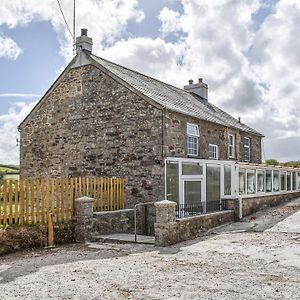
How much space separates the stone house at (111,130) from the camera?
17.3m

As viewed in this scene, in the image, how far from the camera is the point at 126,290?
288 inches

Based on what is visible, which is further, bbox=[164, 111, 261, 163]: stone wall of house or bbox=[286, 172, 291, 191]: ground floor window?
bbox=[286, 172, 291, 191]: ground floor window

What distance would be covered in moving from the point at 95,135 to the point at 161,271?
1152 cm

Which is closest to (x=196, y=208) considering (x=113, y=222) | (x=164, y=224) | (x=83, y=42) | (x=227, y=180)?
(x=227, y=180)

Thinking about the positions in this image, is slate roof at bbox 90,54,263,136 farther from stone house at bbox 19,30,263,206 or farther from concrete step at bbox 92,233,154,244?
concrete step at bbox 92,233,154,244

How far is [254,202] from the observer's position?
2038 cm

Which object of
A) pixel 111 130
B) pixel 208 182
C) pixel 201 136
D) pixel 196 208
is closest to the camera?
pixel 196 208

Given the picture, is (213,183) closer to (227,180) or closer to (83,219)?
(227,180)

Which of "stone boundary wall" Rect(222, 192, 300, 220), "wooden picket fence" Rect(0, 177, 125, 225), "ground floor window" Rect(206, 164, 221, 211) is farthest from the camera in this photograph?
"stone boundary wall" Rect(222, 192, 300, 220)

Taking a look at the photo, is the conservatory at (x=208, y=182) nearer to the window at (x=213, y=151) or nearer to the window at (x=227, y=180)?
the window at (x=227, y=180)

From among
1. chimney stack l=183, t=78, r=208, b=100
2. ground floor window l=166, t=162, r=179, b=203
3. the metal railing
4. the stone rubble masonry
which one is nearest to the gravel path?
the metal railing

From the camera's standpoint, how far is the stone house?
56.7ft

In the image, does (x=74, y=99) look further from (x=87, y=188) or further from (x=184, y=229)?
(x=184, y=229)

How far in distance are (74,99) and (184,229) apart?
1027 cm
